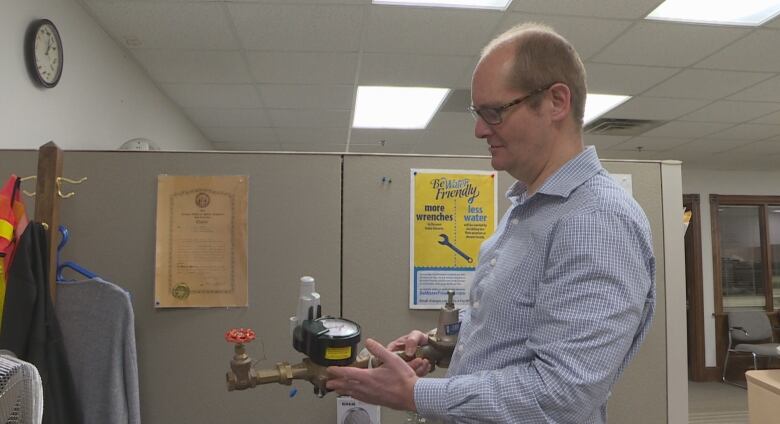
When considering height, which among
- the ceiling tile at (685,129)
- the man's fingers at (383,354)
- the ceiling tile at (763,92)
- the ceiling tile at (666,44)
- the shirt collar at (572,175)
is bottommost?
the man's fingers at (383,354)

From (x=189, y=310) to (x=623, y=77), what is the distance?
320 centimetres

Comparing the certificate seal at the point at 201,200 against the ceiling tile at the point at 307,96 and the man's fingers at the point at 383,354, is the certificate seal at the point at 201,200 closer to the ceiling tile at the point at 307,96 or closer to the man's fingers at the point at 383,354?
the man's fingers at the point at 383,354

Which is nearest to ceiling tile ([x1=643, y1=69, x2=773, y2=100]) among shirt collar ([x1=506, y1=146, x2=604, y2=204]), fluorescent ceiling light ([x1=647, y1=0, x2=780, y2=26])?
fluorescent ceiling light ([x1=647, y1=0, x2=780, y2=26])

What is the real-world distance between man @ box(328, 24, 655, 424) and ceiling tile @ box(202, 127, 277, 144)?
13.9 feet

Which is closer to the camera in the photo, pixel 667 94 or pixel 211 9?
pixel 211 9

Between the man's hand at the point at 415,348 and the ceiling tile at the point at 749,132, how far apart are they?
4.92 meters

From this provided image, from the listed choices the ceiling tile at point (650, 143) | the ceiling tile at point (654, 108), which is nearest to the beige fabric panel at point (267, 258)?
the ceiling tile at point (654, 108)

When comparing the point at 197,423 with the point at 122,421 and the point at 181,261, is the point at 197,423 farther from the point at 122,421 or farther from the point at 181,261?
the point at 181,261

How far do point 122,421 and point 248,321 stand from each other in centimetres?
36

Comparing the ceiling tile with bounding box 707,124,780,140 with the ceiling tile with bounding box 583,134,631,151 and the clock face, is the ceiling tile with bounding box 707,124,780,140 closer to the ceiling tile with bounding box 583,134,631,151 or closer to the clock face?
the ceiling tile with bounding box 583,134,631,151

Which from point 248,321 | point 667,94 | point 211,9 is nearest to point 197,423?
point 248,321

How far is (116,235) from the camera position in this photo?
4.36 feet

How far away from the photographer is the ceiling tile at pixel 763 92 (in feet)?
11.6

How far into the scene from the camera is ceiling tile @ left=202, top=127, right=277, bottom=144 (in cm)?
478
